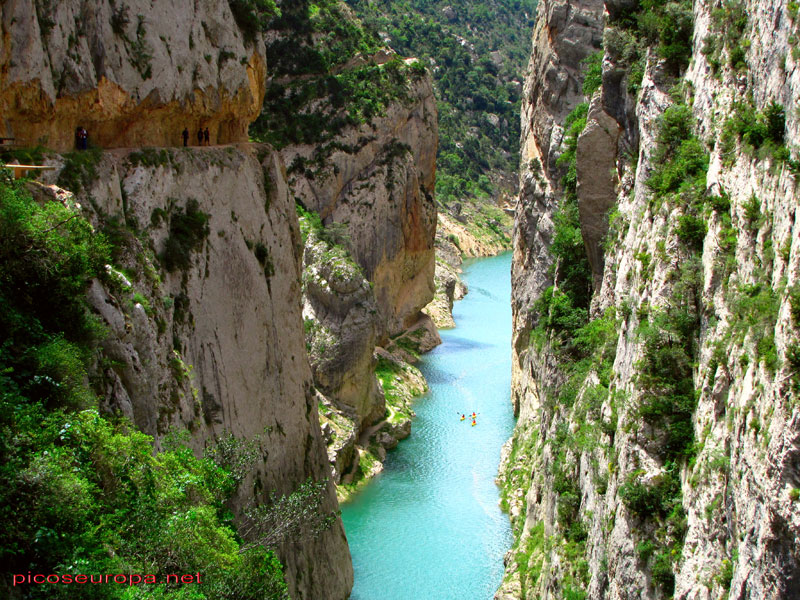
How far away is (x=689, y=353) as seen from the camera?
16172 mm

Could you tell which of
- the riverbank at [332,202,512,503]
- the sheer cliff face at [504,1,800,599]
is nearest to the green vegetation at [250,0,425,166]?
the riverbank at [332,202,512,503]

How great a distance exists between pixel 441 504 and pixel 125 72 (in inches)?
861

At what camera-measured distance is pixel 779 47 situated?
45.0ft

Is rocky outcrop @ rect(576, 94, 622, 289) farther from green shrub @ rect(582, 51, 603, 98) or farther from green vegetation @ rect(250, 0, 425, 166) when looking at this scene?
green vegetation @ rect(250, 0, 425, 166)

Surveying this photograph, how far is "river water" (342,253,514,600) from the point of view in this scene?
27.1m

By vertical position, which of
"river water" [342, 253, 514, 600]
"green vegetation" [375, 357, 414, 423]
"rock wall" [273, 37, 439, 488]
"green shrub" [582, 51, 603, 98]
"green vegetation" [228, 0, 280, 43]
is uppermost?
"green vegetation" [228, 0, 280, 43]

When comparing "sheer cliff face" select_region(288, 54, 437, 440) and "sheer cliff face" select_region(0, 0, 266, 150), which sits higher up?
"sheer cliff face" select_region(0, 0, 266, 150)

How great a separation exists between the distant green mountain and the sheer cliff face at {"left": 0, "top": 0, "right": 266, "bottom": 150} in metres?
75.9

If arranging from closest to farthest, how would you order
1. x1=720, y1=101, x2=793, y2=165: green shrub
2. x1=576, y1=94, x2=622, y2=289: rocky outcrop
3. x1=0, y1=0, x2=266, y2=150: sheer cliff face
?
1. x1=720, y1=101, x2=793, y2=165: green shrub
2. x1=0, y1=0, x2=266, y2=150: sheer cliff face
3. x1=576, y1=94, x2=622, y2=289: rocky outcrop

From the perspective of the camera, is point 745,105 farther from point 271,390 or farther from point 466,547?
point 466,547

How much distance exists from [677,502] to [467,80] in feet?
363

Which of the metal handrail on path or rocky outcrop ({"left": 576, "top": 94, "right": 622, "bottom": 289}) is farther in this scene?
rocky outcrop ({"left": 576, "top": 94, "right": 622, "bottom": 289})

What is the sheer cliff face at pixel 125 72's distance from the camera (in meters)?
13.9

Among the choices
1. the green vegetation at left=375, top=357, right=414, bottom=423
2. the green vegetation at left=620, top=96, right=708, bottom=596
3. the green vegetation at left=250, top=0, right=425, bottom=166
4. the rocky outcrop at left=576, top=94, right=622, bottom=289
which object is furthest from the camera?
the green vegetation at left=250, top=0, right=425, bottom=166
